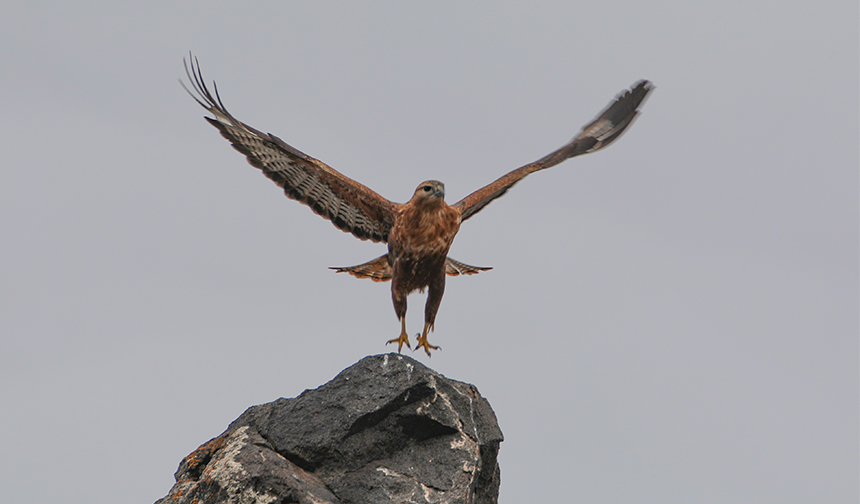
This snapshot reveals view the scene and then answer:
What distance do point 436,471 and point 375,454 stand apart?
1.58ft

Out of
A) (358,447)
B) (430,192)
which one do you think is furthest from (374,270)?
(358,447)

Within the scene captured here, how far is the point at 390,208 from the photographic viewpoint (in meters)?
7.97

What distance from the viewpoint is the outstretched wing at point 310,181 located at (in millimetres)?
7883

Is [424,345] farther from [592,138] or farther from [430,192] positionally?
[592,138]

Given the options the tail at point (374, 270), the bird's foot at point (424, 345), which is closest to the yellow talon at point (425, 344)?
the bird's foot at point (424, 345)

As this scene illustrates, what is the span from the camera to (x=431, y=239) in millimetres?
7273

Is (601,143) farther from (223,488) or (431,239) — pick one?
(223,488)

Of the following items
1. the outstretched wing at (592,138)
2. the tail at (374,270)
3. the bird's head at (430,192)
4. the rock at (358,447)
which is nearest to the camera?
the rock at (358,447)

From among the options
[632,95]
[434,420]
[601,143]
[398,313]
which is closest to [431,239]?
[398,313]

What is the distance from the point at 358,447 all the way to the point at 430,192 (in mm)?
2428

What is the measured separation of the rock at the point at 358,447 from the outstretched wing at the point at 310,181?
241 centimetres

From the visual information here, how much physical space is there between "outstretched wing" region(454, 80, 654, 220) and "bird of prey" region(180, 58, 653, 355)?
15 millimetres

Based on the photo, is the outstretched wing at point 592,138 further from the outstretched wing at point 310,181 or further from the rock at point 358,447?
the rock at point 358,447

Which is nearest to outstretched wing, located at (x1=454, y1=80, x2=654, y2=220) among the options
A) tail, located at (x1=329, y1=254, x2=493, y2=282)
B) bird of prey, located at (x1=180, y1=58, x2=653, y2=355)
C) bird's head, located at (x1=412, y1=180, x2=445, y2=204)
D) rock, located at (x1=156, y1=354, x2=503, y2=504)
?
bird of prey, located at (x1=180, y1=58, x2=653, y2=355)
